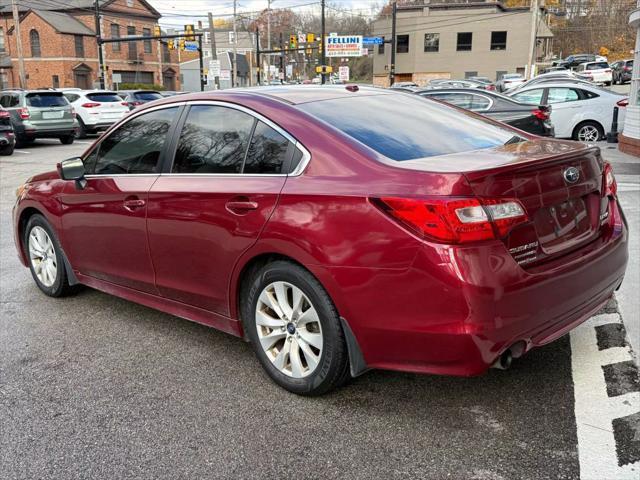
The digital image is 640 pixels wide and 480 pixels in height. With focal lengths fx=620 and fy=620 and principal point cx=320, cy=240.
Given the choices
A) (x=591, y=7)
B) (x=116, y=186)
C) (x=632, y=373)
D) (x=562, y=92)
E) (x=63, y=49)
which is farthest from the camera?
(x=591, y=7)

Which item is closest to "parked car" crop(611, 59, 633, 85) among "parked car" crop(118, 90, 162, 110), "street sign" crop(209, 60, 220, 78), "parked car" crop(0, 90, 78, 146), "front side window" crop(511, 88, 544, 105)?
"street sign" crop(209, 60, 220, 78)

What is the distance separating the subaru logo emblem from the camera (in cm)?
308

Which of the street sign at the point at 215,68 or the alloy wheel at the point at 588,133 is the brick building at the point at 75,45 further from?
the alloy wheel at the point at 588,133

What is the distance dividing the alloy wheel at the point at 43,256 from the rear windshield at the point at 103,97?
17820mm

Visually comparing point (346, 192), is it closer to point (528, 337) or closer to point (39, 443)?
point (528, 337)

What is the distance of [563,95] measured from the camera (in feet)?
50.4

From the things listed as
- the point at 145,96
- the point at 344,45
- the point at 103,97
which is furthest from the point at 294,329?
the point at 344,45

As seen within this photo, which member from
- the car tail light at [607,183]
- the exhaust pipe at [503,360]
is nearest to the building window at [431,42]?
the car tail light at [607,183]

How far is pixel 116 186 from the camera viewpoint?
4.24 m

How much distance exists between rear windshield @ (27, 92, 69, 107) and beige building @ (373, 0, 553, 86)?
153 ft

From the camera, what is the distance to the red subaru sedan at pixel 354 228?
272 centimetres

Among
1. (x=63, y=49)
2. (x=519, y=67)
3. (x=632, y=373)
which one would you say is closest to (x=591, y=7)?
(x=519, y=67)

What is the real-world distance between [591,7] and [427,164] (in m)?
89.2

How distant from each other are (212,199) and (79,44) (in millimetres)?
63170
